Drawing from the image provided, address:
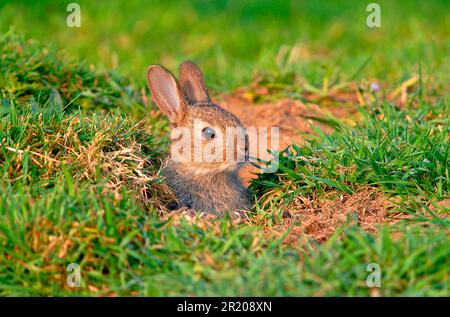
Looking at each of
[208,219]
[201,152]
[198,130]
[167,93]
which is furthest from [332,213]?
[167,93]

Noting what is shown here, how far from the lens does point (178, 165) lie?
5.82 metres

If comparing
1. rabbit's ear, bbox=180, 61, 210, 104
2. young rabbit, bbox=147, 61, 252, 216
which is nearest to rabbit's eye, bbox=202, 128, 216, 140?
young rabbit, bbox=147, 61, 252, 216

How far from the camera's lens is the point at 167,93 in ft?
19.6

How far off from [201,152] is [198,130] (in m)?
0.18

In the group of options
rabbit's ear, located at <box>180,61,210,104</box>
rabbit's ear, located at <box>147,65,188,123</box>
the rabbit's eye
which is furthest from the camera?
rabbit's ear, located at <box>180,61,210,104</box>

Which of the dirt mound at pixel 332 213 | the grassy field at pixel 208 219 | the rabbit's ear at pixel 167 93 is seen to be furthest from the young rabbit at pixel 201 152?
the dirt mound at pixel 332 213

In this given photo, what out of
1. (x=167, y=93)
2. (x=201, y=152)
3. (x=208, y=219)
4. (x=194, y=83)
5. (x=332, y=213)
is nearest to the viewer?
(x=208, y=219)

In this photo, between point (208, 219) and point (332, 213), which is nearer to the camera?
point (208, 219)

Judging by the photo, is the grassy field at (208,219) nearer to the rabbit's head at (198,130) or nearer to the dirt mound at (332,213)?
the dirt mound at (332,213)

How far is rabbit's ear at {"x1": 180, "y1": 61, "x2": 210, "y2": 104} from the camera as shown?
632cm

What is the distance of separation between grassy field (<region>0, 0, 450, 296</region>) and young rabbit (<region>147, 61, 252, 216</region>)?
7.2 inches

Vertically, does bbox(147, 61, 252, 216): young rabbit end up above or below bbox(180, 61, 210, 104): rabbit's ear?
below

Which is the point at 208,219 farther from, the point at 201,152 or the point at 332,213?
the point at 201,152

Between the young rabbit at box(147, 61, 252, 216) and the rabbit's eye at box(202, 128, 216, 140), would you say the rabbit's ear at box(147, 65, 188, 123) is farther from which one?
the rabbit's eye at box(202, 128, 216, 140)
